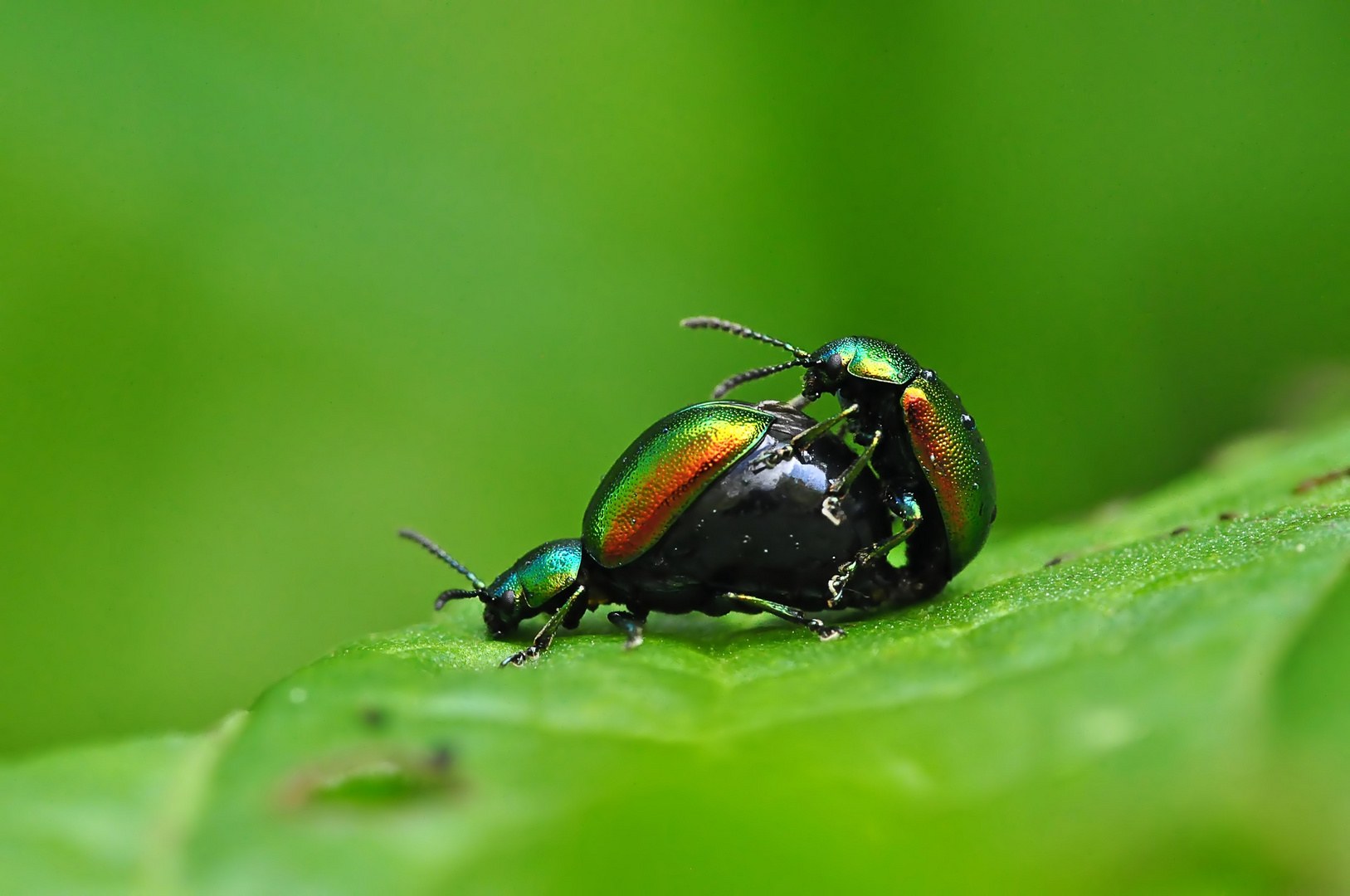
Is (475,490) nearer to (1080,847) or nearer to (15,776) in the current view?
(15,776)

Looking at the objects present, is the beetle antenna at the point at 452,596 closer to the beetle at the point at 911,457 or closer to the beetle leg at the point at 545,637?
the beetle leg at the point at 545,637

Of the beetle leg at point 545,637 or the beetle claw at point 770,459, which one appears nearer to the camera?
the beetle leg at point 545,637

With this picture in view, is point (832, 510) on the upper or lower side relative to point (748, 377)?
lower

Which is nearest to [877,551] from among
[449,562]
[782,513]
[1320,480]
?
[782,513]

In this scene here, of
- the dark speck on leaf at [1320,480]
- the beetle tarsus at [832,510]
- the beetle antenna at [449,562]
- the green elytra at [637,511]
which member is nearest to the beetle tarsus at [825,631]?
the green elytra at [637,511]

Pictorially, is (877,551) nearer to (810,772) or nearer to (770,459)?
(770,459)

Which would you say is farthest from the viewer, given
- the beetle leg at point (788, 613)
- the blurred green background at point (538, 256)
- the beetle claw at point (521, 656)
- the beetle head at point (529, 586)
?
the blurred green background at point (538, 256)

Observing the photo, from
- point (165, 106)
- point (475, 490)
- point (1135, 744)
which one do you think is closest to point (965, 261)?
point (475, 490)
